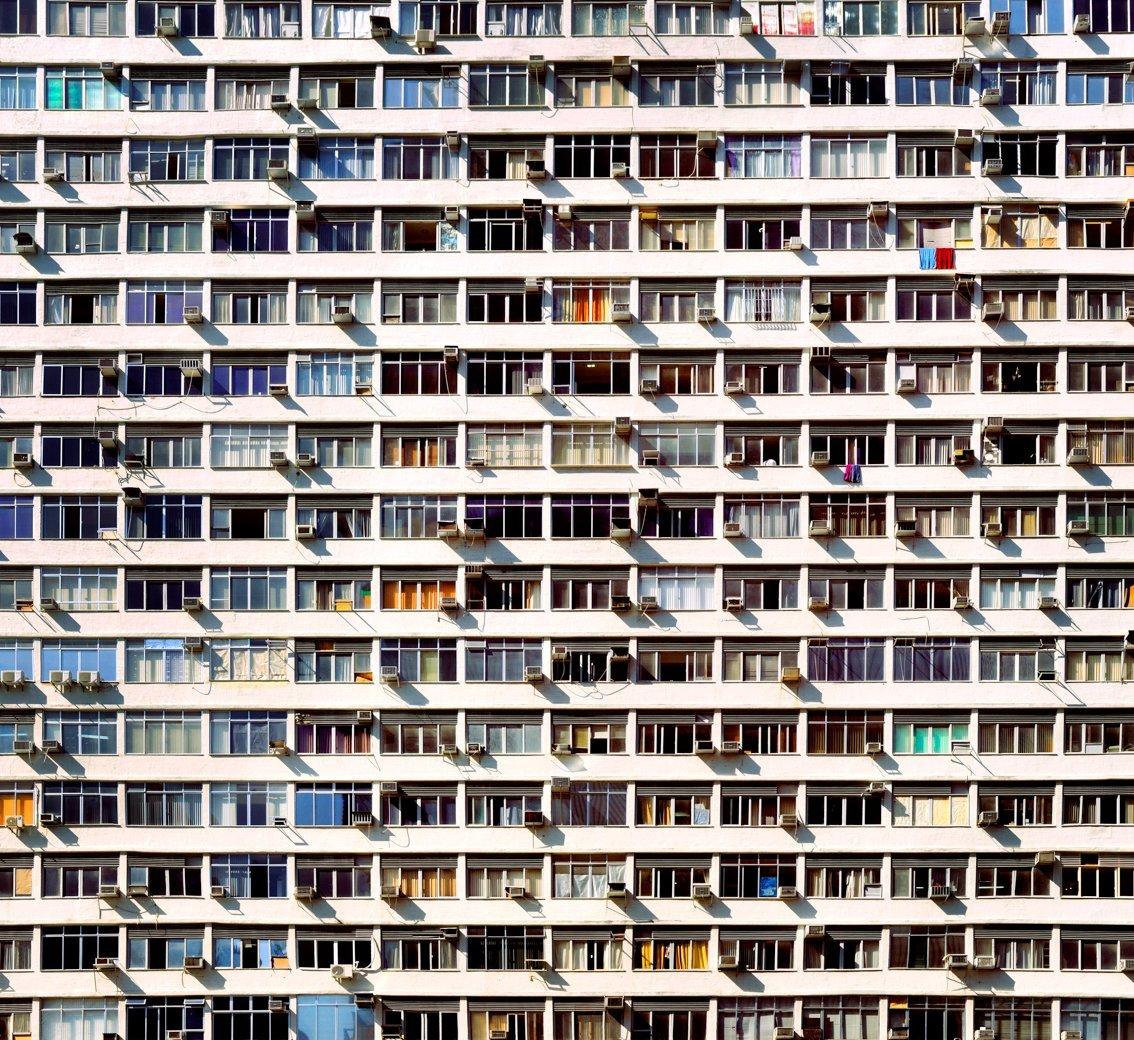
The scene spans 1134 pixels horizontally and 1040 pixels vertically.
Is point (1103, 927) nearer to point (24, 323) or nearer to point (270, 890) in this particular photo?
point (270, 890)

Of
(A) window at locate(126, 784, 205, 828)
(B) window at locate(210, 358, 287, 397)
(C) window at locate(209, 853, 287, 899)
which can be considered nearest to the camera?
(C) window at locate(209, 853, 287, 899)

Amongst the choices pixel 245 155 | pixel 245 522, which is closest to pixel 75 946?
pixel 245 522

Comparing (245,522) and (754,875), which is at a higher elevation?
(245,522)

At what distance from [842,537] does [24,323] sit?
18.3m

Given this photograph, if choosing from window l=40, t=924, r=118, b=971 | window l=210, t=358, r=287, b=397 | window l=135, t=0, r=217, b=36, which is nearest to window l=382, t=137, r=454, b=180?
window l=135, t=0, r=217, b=36

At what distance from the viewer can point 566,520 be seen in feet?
91.8

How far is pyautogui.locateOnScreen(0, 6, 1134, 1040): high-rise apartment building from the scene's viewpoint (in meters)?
27.5

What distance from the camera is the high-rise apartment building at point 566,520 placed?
2750cm

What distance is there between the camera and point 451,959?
90.3 feet

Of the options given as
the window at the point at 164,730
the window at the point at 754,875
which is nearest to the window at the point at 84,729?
the window at the point at 164,730

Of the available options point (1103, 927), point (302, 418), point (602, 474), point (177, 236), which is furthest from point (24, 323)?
point (1103, 927)

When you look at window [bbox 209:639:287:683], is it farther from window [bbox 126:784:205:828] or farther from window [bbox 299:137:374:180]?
window [bbox 299:137:374:180]

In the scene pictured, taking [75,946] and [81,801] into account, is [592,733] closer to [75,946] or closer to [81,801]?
[81,801]

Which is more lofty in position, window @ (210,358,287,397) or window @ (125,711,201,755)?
window @ (210,358,287,397)
